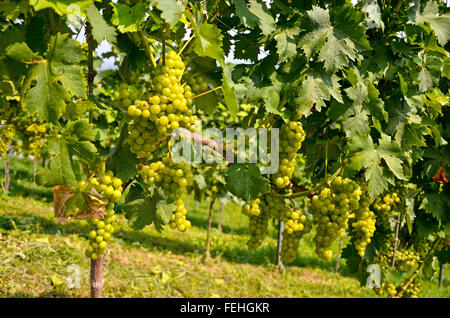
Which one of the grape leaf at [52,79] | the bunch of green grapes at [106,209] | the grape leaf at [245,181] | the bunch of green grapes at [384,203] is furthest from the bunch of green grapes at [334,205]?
the grape leaf at [52,79]

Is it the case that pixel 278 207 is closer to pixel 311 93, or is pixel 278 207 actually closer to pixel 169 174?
pixel 311 93

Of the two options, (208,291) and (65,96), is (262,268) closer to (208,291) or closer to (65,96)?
(208,291)

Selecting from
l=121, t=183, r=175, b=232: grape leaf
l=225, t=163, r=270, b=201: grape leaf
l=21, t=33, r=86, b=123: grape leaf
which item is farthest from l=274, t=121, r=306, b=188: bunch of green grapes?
l=21, t=33, r=86, b=123: grape leaf

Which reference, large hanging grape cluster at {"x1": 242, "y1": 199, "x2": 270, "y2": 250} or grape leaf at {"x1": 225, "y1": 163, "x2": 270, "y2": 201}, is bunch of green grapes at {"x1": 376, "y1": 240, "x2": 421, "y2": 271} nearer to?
large hanging grape cluster at {"x1": 242, "y1": 199, "x2": 270, "y2": 250}

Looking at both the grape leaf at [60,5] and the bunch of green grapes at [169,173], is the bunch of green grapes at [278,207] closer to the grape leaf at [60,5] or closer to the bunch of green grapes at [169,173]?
the bunch of green grapes at [169,173]

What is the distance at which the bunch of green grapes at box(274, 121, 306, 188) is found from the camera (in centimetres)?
213

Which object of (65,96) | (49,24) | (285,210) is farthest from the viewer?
(285,210)

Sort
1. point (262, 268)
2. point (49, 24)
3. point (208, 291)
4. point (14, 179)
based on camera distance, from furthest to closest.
→ point (14, 179), point (262, 268), point (208, 291), point (49, 24)

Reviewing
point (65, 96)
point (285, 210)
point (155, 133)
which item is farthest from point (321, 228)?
point (65, 96)

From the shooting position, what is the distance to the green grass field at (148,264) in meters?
5.02

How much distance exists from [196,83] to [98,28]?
504 mm

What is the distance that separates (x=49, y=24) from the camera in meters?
1.54

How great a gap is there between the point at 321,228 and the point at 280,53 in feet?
3.66

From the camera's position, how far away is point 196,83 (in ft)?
5.97
